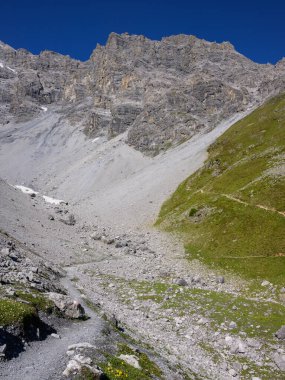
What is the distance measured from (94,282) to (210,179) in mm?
59183

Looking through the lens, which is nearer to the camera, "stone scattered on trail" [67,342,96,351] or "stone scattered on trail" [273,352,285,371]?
"stone scattered on trail" [67,342,96,351]

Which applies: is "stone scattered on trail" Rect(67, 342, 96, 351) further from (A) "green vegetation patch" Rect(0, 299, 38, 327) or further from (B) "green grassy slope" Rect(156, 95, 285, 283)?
(B) "green grassy slope" Rect(156, 95, 285, 283)

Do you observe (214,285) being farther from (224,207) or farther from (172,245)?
(224,207)

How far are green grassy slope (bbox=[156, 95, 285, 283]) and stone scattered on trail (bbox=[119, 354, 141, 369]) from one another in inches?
1221

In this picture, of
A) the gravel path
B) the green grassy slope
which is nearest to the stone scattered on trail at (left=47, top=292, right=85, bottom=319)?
the gravel path

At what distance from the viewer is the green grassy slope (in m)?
57.5

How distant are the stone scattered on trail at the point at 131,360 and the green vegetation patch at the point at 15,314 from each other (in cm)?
666

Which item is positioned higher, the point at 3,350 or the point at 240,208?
the point at 240,208

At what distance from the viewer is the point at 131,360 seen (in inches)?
902

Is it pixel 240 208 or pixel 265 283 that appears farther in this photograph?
pixel 240 208

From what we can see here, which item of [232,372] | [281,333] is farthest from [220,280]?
[232,372]

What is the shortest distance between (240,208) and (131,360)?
2138 inches

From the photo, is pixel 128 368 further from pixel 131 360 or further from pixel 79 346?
pixel 79 346

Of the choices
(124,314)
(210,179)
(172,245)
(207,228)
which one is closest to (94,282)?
(124,314)
